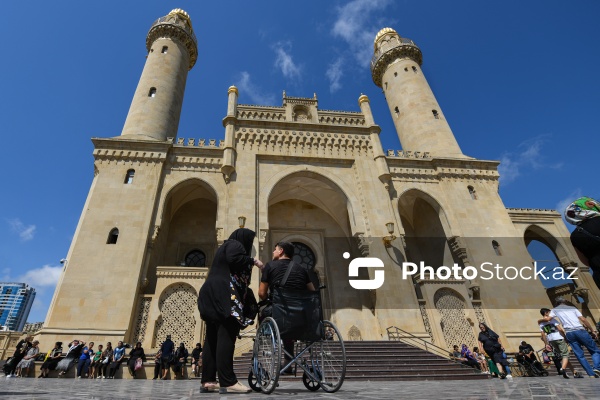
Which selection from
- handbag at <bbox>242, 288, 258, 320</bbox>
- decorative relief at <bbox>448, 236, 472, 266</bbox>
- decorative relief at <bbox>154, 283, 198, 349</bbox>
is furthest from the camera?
decorative relief at <bbox>448, 236, 472, 266</bbox>

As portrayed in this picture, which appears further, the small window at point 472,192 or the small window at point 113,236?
the small window at point 472,192

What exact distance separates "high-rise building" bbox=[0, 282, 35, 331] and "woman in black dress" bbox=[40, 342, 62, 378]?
128 m

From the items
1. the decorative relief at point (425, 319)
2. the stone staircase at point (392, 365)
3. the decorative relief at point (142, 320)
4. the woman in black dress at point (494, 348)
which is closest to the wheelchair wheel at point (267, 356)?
the stone staircase at point (392, 365)

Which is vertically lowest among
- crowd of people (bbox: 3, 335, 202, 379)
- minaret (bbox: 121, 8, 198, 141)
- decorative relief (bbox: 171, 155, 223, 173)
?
crowd of people (bbox: 3, 335, 202, 379)

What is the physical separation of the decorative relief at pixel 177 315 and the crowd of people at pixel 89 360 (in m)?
1.47

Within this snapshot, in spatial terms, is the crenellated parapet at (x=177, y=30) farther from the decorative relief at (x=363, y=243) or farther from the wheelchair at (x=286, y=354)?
the wheelchair at (x=286, y=354)

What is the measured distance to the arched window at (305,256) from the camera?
649 inches

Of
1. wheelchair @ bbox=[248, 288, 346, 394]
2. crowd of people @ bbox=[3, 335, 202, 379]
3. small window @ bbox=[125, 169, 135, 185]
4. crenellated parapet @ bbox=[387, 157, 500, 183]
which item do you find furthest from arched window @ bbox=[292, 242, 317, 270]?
wheelchair @ bbox=[248, 288, 346, 394]

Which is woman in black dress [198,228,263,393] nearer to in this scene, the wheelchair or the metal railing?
the wheelchair

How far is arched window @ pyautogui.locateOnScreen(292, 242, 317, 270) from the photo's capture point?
16486 millimetres

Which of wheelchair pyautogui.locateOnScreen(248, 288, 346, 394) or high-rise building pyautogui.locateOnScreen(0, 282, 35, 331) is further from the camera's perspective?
high-rise building pyautogui.locateOnScreen(0, 282, 35, 331)

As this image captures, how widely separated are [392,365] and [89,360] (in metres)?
8.39

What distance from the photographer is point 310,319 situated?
3.33 m

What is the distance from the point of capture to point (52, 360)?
30.1 feet
